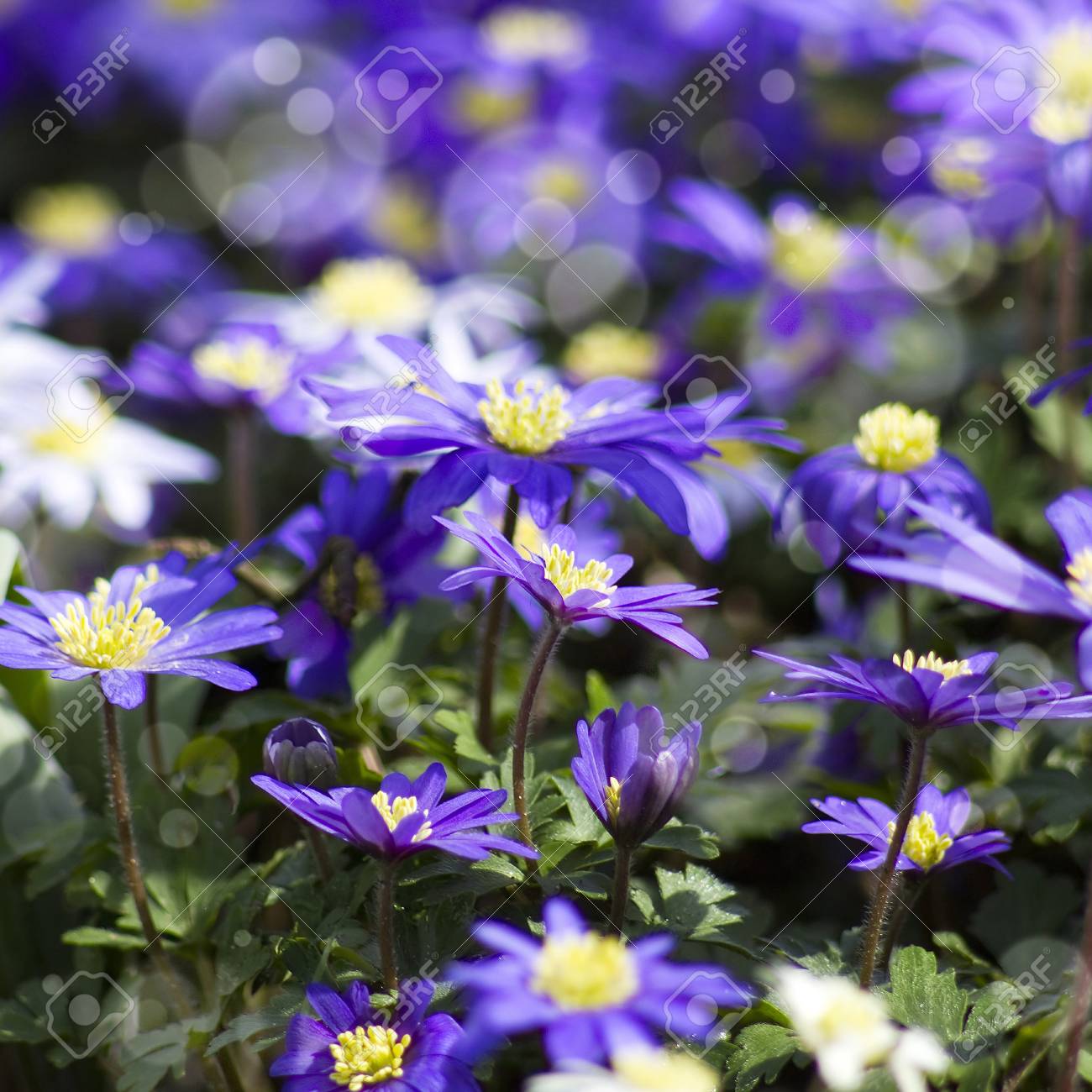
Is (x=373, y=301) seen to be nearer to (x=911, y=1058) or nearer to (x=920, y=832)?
(x=920, y=832)

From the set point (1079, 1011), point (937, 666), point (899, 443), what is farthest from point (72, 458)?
point (1079, 1011)

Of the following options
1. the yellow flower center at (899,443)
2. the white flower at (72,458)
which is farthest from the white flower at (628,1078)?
the white flower at (72,458)

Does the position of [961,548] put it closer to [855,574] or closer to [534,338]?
[855,574]

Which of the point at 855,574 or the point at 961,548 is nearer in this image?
the point at 961,548

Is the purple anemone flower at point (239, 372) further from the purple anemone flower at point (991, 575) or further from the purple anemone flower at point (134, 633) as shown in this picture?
the purple anemone flower at point (991, 575)

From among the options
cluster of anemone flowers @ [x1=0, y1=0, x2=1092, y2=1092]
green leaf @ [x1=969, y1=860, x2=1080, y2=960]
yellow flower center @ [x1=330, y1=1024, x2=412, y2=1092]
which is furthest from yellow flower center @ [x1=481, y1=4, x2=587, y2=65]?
yellow flower center @ [x1=330, y1=1024, x2=412, y2=1092]

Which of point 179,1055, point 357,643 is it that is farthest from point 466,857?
point 357,643
